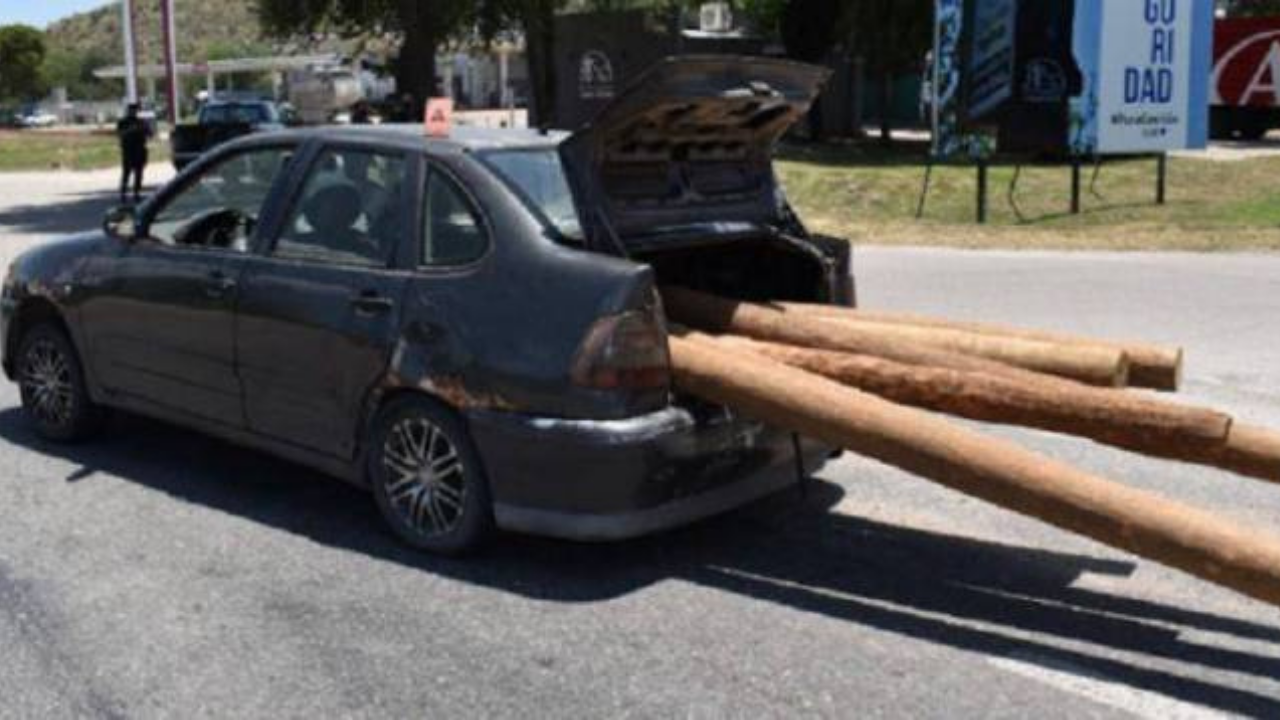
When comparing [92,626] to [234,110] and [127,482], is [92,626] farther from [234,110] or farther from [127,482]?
[234,110]

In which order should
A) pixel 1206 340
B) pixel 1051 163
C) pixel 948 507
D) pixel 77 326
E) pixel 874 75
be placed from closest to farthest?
pixel 948 507, pixel 77 326, pixel 1206 340, pixel 1051 163, pixel 874 75

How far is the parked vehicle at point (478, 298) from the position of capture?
17.5 feet

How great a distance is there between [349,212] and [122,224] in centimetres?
158

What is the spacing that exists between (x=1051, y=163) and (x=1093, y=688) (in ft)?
84.7

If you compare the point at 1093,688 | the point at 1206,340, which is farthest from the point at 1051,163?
the point at 1093,688

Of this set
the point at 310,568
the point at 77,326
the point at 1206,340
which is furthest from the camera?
the point at 1206,340

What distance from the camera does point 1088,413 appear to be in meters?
5.20

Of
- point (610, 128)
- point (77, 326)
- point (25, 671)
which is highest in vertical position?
point (610, 128)

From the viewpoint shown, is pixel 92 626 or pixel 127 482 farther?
pixel 127 482

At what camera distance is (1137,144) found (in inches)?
840

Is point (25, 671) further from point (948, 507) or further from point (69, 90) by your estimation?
point (69, 90)

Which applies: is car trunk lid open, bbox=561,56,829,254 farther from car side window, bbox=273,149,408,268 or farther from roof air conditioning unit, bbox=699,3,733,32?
roof air conditioning unit, bbox=699,3,733,32

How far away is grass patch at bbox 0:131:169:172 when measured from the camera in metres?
39.9

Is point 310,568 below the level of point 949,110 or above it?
below
